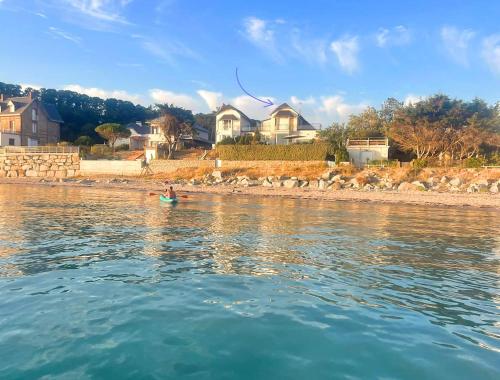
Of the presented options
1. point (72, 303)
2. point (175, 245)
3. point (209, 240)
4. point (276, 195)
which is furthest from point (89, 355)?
point (276, 195)

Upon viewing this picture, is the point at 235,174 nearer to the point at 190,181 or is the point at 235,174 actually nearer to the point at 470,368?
the point at 190,181

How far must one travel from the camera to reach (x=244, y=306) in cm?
848

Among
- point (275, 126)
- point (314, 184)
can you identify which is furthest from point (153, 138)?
point (314, 184)

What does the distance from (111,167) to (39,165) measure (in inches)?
524

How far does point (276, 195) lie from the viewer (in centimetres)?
4169

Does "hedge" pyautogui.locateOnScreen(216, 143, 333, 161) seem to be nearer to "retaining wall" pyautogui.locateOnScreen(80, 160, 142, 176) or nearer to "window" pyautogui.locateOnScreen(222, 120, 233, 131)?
"retaining wall" pyautogui.locateOnScreen(80, 160, 142, 176)

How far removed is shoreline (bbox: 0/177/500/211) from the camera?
3606 cm

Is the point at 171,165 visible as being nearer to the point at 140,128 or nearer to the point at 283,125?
the point at 283,125

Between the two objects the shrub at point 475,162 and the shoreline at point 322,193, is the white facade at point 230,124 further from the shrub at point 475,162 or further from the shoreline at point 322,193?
the shrub at point 475,162

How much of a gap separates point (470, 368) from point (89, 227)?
16.8m

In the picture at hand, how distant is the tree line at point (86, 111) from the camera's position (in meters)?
88.6

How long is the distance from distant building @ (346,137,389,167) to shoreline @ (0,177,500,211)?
549 inches

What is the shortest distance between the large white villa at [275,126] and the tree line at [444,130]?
47.9 feet

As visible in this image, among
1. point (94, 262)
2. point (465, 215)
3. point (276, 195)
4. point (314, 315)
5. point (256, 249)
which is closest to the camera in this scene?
point (314, 315)
